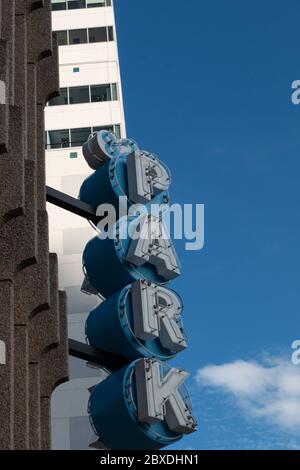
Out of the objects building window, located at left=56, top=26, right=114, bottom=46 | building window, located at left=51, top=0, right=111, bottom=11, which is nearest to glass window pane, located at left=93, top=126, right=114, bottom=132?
building window, located at left=56, top=26, right=114, bottom=46

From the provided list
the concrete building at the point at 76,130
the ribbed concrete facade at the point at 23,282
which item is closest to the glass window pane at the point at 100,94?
the concrete building at the point at 76,130

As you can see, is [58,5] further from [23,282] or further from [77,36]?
[23,282]

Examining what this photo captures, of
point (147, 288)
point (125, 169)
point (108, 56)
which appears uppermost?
point (108, 56)

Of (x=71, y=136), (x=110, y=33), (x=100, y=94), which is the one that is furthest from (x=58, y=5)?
(x=71, y=136)

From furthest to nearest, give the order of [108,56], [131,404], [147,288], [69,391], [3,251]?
[108,56] < [69,391] < [147,288] < [131,404] < [3,251]

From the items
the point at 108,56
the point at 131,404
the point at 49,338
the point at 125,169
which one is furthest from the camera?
the point at 108,56

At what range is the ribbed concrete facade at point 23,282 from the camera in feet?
48.2

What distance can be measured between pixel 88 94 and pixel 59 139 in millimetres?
3232

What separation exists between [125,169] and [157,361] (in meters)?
6.48

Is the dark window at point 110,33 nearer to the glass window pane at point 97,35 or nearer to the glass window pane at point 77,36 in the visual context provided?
the glass window pane at point 97,35

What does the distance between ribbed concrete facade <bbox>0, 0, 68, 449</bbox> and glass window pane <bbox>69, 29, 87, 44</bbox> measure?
30.1 m
